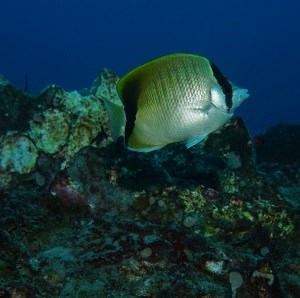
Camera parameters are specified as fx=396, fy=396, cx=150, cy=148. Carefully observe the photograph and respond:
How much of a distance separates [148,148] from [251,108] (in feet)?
400

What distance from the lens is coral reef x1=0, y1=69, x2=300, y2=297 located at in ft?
9.55

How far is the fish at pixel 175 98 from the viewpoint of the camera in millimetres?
2197

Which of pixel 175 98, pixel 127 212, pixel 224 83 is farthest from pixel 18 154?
pixel 224 83

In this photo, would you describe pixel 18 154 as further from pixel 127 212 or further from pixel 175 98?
pixel 175 98

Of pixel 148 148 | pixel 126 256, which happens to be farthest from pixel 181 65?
pixel 126 256

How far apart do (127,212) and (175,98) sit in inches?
78.5

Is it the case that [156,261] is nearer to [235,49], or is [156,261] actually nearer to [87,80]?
[87,80]

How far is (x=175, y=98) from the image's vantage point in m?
2.19

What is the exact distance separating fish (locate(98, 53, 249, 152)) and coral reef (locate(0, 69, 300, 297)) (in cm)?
120

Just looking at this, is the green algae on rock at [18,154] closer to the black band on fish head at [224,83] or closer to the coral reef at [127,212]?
the coral reef at [127,212]

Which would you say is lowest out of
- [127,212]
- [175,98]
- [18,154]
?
[127,212]

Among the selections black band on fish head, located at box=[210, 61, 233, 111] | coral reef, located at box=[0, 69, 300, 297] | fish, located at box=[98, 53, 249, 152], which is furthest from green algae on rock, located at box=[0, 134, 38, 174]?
black band on fish head, located at box=[210, 61, 233, 111]

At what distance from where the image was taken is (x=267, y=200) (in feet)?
15.0

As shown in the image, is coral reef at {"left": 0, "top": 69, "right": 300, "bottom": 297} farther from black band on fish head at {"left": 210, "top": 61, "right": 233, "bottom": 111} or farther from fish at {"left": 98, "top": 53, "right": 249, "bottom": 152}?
black band on fish head at {"left": 210, "top": 61, "right": 233, "bottom": 111}
